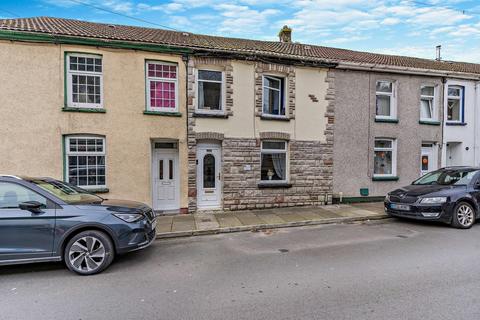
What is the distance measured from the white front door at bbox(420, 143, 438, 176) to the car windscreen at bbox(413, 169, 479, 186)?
360 centimetres

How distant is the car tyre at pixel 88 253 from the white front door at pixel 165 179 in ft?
16.0

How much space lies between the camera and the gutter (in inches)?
449

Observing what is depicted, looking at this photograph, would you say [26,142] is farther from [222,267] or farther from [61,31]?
[222,267]

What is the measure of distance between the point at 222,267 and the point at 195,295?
1.16m

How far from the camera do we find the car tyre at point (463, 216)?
310 inches

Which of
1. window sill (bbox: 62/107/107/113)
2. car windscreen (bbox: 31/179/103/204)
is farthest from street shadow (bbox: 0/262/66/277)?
window sill (bbox: 62/107/107/113)

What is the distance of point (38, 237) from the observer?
4883mm

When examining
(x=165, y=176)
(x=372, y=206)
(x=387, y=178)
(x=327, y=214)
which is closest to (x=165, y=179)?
(x=165, y=176)

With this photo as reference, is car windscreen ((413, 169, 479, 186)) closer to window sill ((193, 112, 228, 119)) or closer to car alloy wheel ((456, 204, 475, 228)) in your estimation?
car alloy wheel ((456, 204, 475, 228))

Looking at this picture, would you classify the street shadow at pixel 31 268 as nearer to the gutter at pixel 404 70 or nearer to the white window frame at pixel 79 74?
the white window frame at pixel 79 74

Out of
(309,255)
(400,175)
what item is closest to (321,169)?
(400,175)

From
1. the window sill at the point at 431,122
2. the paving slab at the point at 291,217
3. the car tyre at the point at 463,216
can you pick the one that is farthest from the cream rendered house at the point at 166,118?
the window sill at the point at 431,122

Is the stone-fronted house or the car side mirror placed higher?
the stone-fronted house

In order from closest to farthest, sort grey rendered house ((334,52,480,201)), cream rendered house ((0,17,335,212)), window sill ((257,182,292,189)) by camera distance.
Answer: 1. cream rendered house ((0,17,335,212))
2. window sill ((257,182,292,189))
3. grey rendered house ((334,52,480,201))
